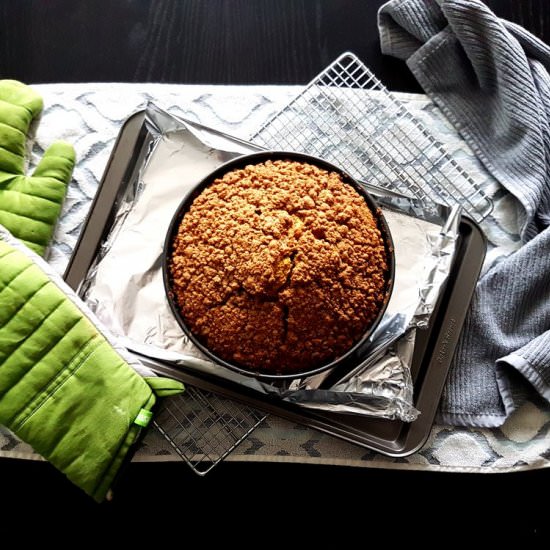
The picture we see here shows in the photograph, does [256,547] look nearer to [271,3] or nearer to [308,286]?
[308,286]

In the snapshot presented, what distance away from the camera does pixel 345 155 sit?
142 cm

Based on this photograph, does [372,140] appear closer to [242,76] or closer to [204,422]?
[242,76]

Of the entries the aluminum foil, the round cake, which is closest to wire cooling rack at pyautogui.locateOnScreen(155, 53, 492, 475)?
the aluminum foil

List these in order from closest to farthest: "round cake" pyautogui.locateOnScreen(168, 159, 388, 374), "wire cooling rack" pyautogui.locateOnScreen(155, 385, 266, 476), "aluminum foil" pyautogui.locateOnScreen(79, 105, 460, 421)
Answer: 1. "round cake" pyautogui.locateOnScreen(168, 159, 388, 374)
2. "aluminum foil" pyautogui.locateOnScreen(79, 105, 460, 421)
3. "wire cooling rack" pyautogui.locateOnScreen(155, 385, 266, 476)

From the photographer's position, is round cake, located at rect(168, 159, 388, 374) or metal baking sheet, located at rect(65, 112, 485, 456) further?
metal baking sheet, located at rect(65, 112, 485, 456)

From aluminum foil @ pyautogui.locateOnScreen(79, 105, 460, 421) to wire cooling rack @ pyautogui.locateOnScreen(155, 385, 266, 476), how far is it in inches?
4.0

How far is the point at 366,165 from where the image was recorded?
1.41 metres

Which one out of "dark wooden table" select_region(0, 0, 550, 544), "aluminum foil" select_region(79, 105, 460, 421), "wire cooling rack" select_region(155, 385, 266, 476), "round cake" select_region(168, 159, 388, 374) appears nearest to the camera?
"round cake" select_region(168, 159, 388, 374)

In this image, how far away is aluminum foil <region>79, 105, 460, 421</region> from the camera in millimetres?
1226

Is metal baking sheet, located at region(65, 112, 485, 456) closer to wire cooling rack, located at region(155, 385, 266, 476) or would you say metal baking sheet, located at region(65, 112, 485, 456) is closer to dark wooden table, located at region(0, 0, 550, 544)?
wire cooling rack, located at region(155, 385, 266, 476)

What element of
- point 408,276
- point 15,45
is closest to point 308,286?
point 408,276

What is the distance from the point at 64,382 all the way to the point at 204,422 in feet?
1.02

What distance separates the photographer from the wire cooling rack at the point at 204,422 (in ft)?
4.38

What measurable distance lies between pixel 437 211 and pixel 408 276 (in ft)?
0.49
